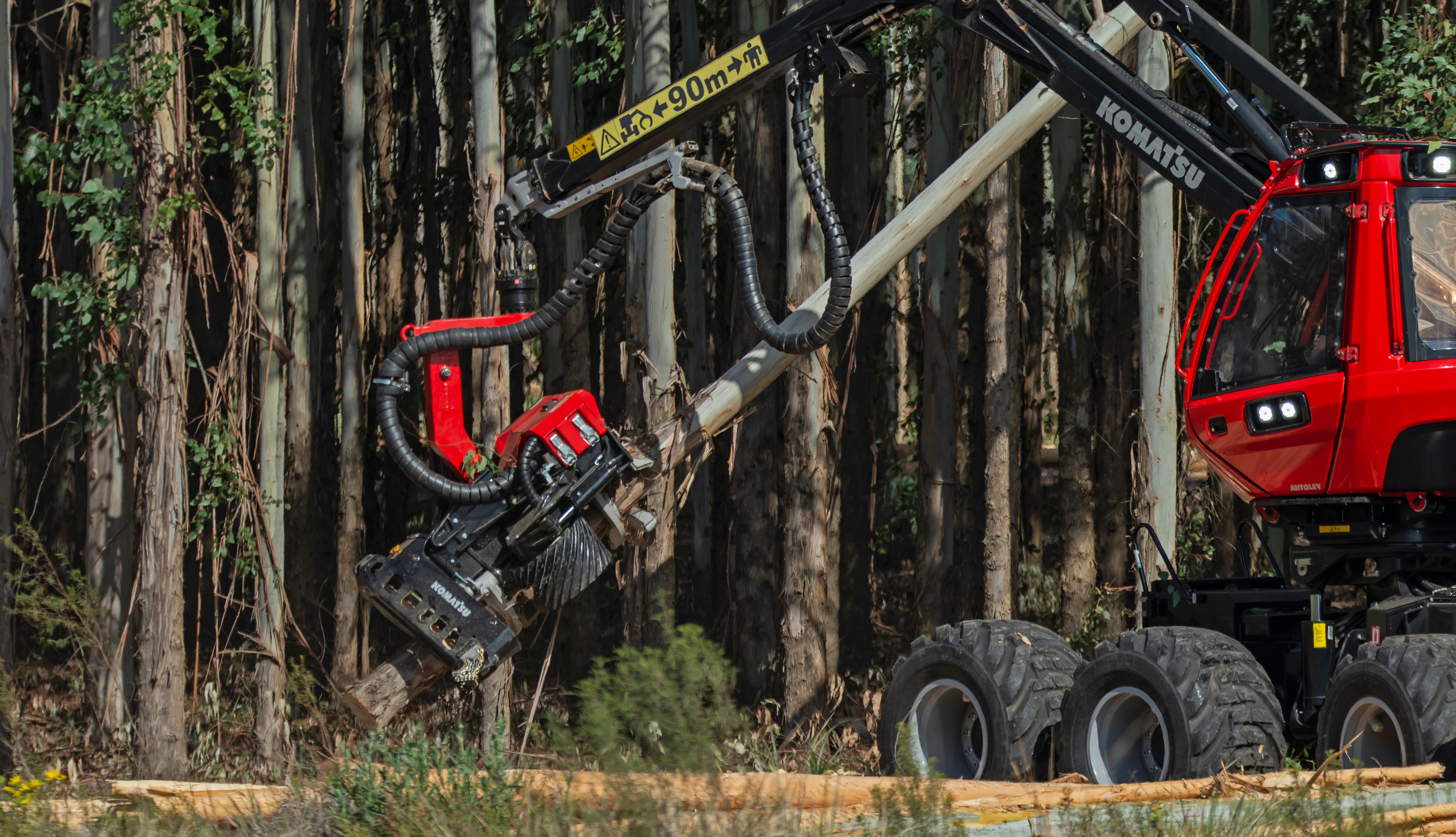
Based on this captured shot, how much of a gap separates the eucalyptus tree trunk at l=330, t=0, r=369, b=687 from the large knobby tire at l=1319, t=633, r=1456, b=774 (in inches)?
367

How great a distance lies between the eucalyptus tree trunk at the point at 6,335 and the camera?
10.6 metres

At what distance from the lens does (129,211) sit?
35.3 feet

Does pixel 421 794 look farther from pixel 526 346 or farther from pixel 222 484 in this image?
pixel 526 346

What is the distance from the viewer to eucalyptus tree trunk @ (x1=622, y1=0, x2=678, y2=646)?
997 centimetres

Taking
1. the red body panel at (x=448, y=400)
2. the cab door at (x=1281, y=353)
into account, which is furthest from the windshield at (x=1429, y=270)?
the red body panel at (x=448, y=400)

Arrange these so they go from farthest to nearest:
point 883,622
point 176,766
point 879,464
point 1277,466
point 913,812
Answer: point 879,464 < point 883,622 < point 176,766 < point 1277,466 < point 913,812

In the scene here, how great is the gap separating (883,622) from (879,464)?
7.05 ft

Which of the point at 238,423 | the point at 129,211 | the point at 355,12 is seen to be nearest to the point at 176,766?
the point at 238,423

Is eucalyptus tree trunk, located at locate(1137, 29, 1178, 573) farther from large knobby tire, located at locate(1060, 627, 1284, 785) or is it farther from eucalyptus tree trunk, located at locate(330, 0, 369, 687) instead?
eucalyptus tree trunk, located at locate(330, 0, 369, 687)

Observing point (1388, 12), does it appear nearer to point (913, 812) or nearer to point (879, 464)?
point (879, 464)

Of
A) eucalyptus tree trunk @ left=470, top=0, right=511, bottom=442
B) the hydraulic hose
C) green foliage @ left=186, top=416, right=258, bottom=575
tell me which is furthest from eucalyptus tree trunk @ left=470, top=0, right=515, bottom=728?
the hydraulic hose

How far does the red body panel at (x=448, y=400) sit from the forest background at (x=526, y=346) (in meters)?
1.55

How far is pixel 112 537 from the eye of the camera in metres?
12.8

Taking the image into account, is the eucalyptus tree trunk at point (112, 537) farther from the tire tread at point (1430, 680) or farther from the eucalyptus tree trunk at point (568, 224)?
the tire tread at point (1430, 680)
